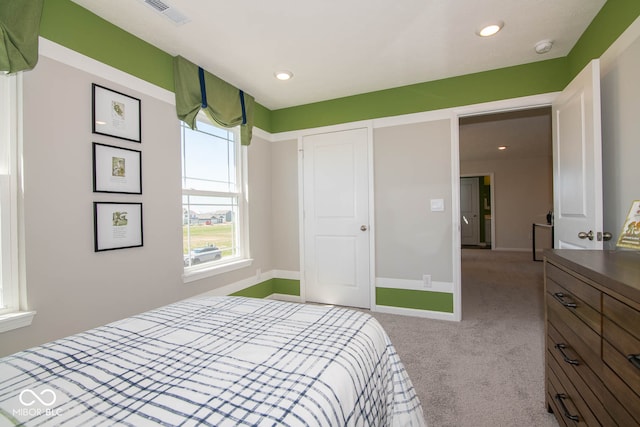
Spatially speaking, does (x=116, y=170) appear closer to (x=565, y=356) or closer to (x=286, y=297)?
(x=286, y=297)

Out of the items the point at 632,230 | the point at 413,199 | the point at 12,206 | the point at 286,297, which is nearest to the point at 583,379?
the point at 632,230

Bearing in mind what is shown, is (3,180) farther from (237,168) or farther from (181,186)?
(237,168)

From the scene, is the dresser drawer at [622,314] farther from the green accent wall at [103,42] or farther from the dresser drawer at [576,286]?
the green accent wall at [103,42]

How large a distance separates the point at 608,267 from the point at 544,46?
2163 mm

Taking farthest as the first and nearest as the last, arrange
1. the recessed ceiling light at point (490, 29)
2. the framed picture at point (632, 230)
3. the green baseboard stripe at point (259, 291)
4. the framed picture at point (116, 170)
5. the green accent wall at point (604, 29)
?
1. the green baseboard stripe at point (259, 291)
2. the recessed ceiling light at point (490, 29)
3. the framed picture at point (116, 170)
4. the green accent wall at point (604, 29)
5. the framed picture at point (632, 230)

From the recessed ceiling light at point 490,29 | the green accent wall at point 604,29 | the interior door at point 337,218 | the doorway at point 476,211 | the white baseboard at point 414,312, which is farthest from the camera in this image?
the doorway at point 476,211

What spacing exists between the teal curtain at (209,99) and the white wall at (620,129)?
9.71 feet

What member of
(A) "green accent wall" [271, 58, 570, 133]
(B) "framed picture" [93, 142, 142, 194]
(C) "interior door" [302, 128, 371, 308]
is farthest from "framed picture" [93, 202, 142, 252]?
(A) "green accent wall" [271, 58, 570, 133]

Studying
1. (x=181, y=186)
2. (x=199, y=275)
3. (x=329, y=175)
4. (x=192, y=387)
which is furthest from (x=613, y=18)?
(x=199, y=275)

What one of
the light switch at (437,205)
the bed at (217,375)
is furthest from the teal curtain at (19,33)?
the light switch at (437,205)

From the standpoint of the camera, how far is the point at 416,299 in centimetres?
307

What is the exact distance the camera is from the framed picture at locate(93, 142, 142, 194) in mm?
1877

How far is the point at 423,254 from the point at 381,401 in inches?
86.7

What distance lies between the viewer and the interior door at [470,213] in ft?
27.4
